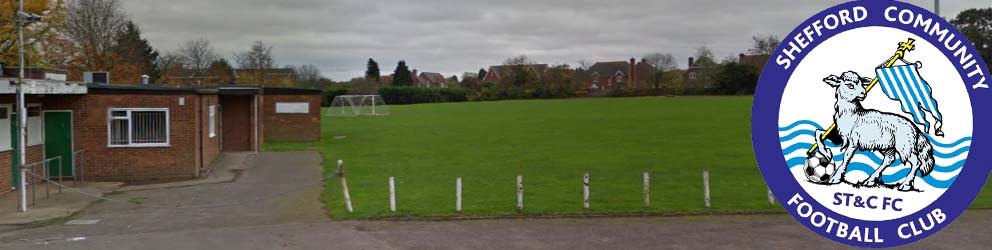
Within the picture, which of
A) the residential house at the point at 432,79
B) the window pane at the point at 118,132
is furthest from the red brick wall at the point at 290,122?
the residential house at the point at 432,79

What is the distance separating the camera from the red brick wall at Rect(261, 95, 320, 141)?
3650 centimetres

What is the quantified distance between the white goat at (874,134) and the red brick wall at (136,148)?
19.1 m

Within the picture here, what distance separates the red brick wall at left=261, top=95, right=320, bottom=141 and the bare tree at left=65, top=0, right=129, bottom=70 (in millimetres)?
16367

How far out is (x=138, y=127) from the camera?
20.7 metres

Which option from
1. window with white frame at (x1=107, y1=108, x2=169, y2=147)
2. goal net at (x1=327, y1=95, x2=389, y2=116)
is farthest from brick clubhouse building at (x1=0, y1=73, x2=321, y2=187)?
goal net at (x1=327, y1=95, x2=389, y2=116)

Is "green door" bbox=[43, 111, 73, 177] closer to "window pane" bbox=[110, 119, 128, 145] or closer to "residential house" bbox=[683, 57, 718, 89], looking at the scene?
"window pane" bbox=[110, 119, 128, 145]

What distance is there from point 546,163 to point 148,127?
1199 cm

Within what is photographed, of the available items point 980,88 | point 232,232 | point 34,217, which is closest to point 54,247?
point 232,232

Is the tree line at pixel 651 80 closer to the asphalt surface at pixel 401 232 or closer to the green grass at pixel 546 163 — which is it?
the green grass at pixel 546 163

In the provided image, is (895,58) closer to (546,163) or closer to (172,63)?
(546,163)

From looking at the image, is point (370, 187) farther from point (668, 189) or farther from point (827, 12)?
point (827, 12)

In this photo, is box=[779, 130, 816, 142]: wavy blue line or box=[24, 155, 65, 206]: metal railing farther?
box=[24, 155, 65, 206]: metal railing

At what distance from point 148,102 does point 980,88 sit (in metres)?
19.8

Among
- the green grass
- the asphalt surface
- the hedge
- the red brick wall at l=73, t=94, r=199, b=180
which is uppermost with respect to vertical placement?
the hedge
